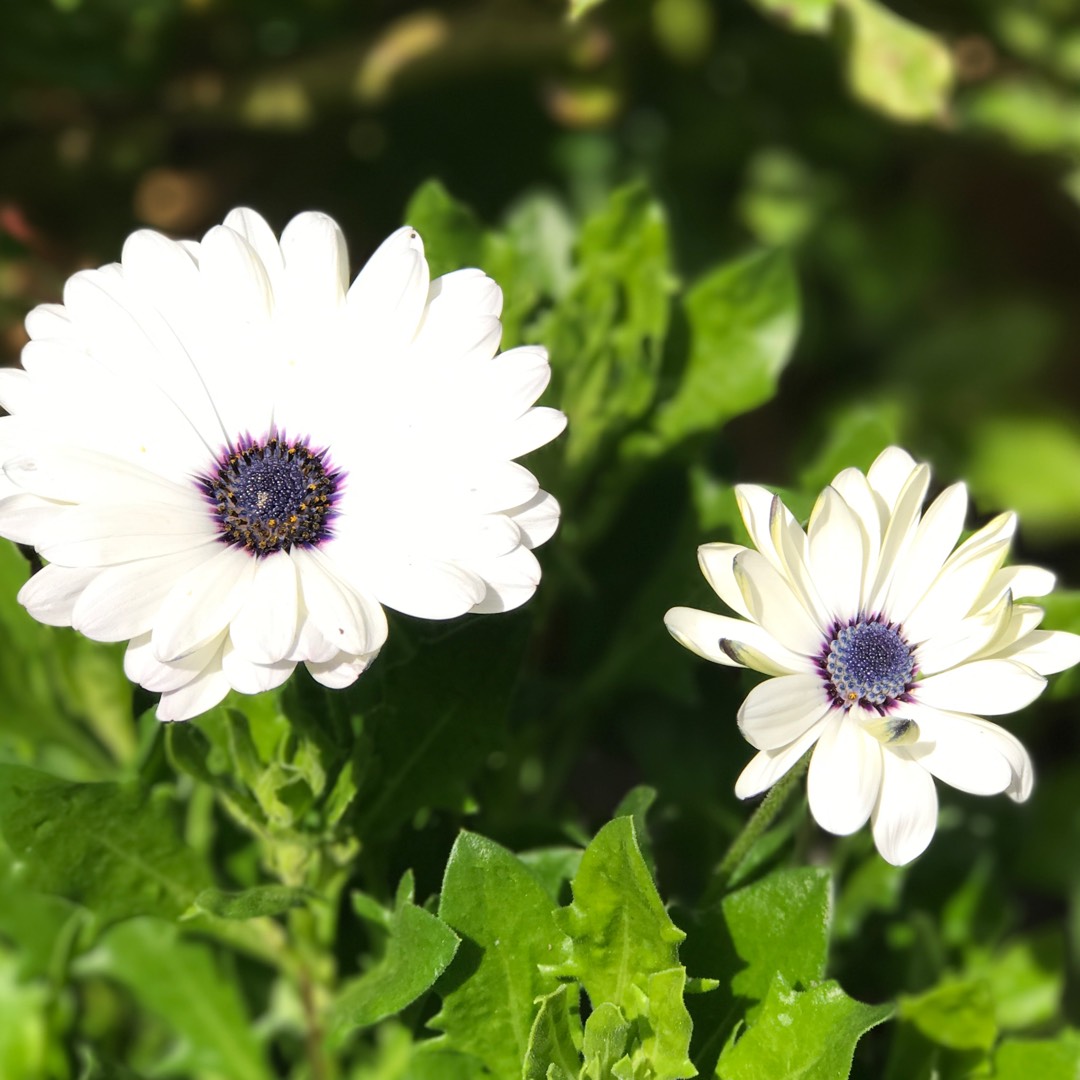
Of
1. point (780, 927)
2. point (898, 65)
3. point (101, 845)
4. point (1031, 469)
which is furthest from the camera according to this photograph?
point (1031, 469)

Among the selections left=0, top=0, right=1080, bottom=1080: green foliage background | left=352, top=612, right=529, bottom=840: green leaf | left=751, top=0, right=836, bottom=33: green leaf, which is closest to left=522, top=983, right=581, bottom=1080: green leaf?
left=0, top=0, right=1080, bottom=1080: green foliage background

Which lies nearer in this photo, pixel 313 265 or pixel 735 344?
pixel 313 265

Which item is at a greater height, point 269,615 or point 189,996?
point 269,615

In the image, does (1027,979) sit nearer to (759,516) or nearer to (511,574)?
(759,516)

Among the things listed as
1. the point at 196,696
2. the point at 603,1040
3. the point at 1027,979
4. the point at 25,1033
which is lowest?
the point at 25,1033

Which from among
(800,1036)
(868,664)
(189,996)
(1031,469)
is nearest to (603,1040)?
(800,1036)

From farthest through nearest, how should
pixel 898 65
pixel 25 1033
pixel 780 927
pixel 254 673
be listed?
1. pixel 898 65
2. pixel 25 1033
3. pixel 780 927
4. pixel 254 673
